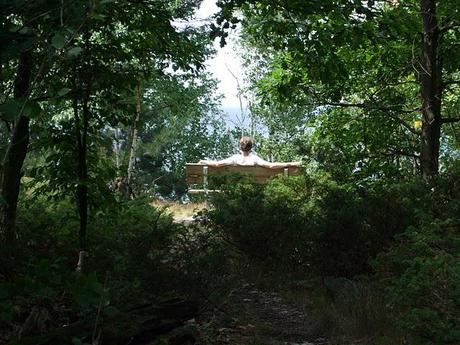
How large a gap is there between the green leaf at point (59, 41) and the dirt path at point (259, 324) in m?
2.70

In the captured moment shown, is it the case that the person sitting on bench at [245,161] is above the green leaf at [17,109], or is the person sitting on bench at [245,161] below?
above

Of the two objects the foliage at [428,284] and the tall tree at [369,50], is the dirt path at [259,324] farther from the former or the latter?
the tall tree at [369,50]

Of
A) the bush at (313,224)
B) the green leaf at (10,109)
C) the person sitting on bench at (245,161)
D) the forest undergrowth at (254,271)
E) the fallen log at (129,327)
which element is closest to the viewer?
the green leaf at (10,109)

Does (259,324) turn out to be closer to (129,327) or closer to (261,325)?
(261,325)

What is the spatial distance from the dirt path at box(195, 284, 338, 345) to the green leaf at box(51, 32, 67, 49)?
2.70 meters

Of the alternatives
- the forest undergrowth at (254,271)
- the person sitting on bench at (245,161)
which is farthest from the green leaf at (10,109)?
the person sitting on bench at (245,161)

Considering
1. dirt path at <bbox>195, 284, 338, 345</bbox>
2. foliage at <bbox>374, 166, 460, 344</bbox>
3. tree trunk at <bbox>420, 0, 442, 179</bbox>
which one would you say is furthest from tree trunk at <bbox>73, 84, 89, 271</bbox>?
tree trunk at <bbox>420, 0, 442, 179</bbox>

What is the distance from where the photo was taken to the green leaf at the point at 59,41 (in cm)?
154

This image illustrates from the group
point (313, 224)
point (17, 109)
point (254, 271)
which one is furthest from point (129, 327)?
point (254, 271)

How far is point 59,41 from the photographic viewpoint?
5.12 ft

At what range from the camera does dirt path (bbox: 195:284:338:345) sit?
171 inches

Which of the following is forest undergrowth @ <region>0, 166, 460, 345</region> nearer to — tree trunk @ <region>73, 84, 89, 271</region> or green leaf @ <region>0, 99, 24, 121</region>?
tree trunk @ <region>73, 84, 89, 271</region>

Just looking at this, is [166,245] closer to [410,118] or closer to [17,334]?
[17,334]

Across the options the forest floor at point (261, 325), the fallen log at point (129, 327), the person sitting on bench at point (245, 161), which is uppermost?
the person sitting on bench at point (245, 161)
